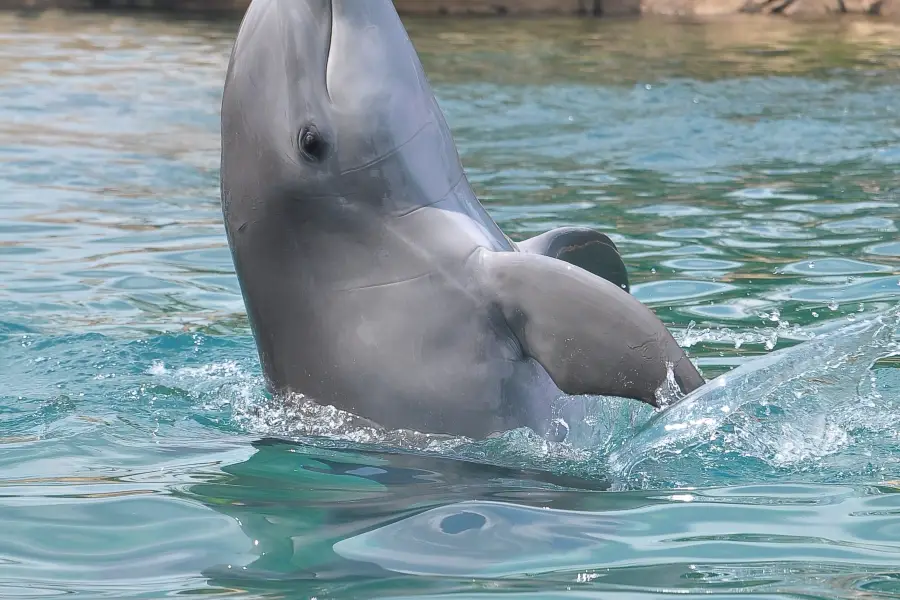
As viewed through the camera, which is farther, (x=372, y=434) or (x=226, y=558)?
(x=372, y=434)

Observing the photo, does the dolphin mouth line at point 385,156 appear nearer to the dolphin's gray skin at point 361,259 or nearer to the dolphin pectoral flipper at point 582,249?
the dolphin's gray skin at point 361,259

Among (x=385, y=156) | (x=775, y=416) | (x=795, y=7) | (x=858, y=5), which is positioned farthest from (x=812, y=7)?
(x=385, y=156)

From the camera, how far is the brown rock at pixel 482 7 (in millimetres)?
27594

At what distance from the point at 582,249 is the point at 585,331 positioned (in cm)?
101

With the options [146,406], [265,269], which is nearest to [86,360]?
[146,406]

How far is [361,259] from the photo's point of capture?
446cm

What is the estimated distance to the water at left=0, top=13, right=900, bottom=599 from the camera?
3.46 meters

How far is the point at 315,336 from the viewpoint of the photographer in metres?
4.49

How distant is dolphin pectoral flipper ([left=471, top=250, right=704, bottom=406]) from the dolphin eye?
74cm

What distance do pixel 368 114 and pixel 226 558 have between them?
1697 mm

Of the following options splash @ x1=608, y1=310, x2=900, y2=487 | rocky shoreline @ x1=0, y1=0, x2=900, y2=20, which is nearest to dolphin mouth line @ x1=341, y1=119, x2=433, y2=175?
splash @ x1=608, y1=310, x2=900, y2=487

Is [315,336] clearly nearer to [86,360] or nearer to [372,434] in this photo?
[372,434]

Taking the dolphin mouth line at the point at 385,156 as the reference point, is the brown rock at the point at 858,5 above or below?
below

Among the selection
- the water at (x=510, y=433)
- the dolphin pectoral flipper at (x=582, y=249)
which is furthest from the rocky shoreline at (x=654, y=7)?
the dolphin pectoral flipper at (x=582, y=249)
